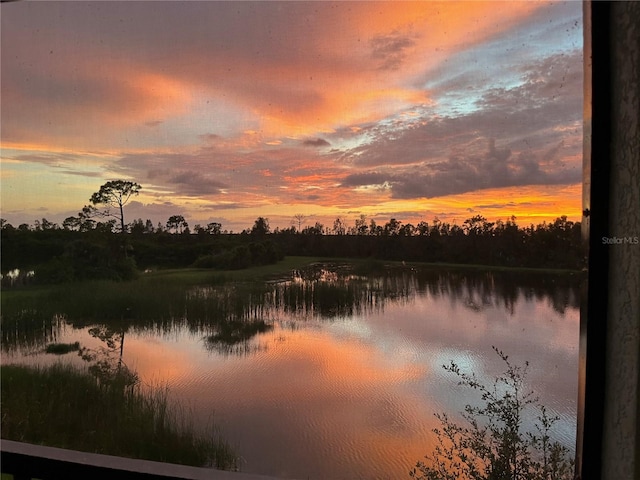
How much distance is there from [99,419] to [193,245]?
748mm

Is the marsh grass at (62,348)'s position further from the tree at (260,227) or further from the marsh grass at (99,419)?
the tree at (260,227)

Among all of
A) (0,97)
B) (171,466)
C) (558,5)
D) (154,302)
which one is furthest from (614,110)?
(0,97)

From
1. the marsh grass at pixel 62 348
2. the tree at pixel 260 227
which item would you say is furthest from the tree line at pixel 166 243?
the marsh grass at pixel 62 348

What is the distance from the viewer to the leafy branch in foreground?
3.22ft

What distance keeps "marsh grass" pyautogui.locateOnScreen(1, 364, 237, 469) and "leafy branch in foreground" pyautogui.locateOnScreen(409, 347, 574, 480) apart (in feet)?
2.39

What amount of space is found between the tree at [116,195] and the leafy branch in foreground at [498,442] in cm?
131

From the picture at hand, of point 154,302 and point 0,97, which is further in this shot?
point 154,302

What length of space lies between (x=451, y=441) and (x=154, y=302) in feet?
3.81

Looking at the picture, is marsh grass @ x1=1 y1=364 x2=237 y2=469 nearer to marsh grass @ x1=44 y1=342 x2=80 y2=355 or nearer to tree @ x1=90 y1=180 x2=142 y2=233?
marsh grass @ x1=44 y1=342 x2=80 y2=355

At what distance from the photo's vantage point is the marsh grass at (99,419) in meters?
1.42

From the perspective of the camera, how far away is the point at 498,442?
1.06 meters

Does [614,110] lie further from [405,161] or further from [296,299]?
[296,299]

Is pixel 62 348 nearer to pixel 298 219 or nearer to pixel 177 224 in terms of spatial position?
pixel 177 224

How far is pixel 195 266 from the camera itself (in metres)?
1.61
